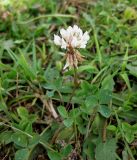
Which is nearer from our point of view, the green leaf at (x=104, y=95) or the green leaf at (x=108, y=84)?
the green leaf at (x=104, y=95)

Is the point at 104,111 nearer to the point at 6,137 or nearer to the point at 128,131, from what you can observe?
the point at 128,131

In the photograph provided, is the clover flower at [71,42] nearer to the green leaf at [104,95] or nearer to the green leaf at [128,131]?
the green leaf at [104,95]

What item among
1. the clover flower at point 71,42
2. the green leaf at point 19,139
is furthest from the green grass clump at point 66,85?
the clover flower at point 71,42

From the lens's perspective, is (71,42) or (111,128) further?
(111,128)

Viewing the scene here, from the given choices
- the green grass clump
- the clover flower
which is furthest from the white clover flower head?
the green grass clump

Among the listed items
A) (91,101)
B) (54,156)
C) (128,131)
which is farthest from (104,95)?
(54,156)

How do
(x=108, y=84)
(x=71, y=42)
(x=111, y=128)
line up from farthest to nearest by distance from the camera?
(x=108, y=84) → (x=111, y=128) → (x=71, y=42)

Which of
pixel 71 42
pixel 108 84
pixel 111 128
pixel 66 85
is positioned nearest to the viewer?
pixel 71 42

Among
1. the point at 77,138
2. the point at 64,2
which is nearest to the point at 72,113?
the point at 77,138
